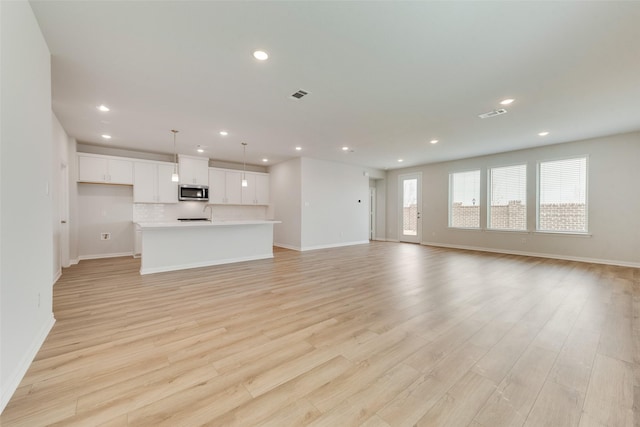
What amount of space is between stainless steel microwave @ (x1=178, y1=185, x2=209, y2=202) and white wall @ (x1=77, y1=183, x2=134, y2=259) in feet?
3.98

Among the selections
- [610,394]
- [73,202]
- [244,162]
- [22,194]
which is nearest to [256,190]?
[244,162]

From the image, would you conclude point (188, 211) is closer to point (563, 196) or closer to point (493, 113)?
point (493, 113)

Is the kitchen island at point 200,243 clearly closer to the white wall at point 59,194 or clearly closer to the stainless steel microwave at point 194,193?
the white wall at point 59,194

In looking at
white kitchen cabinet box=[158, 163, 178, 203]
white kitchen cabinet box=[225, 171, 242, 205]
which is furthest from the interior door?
white kitchen cabinet box=[158, 163, 178, 203]

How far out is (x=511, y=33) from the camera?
2293 mm

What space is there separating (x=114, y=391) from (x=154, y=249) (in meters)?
3.64

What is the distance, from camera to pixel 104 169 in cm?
612

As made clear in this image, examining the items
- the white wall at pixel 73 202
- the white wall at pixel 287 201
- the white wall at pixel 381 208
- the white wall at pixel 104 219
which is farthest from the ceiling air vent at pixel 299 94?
the white wall at pixel 381 208

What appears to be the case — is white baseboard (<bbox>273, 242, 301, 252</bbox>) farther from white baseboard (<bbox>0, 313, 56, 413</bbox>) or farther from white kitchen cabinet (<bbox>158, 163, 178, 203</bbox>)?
white baseboard (<bbox>0, 313, 56, 413</bbox>)

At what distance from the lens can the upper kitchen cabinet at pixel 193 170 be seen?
7.14 m

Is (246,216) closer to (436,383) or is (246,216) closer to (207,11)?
(207,11)

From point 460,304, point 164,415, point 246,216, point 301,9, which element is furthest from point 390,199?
point 164,415

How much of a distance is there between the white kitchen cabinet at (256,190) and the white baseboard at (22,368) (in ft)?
20.3

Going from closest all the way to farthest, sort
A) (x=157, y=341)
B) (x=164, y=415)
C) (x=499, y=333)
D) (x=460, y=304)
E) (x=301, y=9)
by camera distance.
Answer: (x=164, y=415) → (x=301, y=9) → (x=157, y=341) → (x=499, y=333) → (x=460, y=304)
